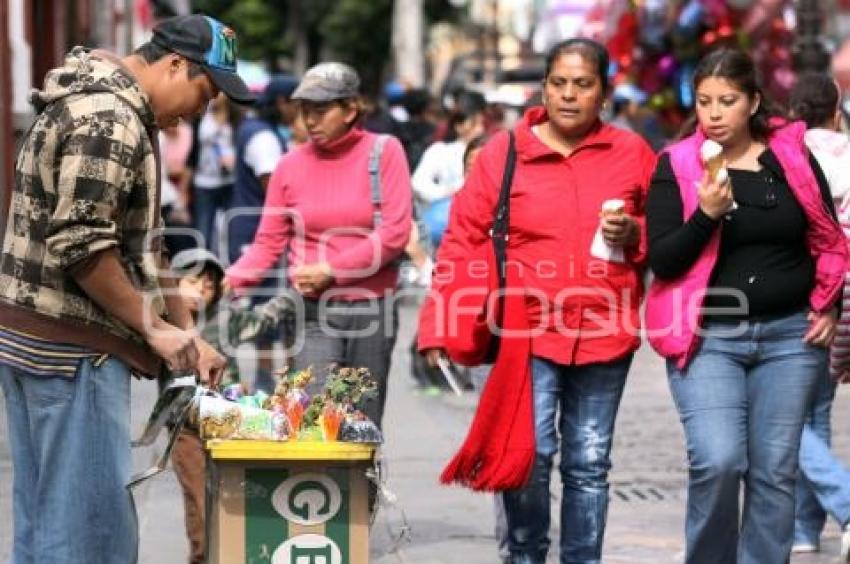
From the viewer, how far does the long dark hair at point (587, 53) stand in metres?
7.08

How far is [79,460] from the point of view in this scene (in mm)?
5234

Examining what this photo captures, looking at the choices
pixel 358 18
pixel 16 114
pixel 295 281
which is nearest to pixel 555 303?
pixel 295 281

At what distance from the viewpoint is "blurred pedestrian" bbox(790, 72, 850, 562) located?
758cm

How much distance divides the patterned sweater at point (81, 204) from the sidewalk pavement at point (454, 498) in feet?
7.48

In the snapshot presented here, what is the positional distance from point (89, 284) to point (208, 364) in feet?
1.63

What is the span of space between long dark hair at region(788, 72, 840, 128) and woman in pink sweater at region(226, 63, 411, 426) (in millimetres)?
1628

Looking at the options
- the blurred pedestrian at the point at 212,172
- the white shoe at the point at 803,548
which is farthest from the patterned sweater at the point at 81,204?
the blurred pedestrian at the point at 212,172

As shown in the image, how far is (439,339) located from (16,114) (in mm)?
9590

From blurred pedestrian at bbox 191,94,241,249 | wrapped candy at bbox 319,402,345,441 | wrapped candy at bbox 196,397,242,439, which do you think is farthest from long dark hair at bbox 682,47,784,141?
blurred pedestrian at bbox 191,94,241,249

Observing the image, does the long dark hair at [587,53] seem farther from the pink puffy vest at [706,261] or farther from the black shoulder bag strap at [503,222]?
the pink puffy vest at [706,261]

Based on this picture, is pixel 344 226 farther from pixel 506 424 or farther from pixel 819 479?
pixel 819 479

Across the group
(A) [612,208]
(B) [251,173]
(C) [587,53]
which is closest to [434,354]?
(A) [612,208]

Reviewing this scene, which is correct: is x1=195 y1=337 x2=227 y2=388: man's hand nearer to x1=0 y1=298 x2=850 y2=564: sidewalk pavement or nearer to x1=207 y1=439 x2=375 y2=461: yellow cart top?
x1=207 y1=439 x2=375 y2=461: yellow cart top

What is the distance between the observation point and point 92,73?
520 centimetres
